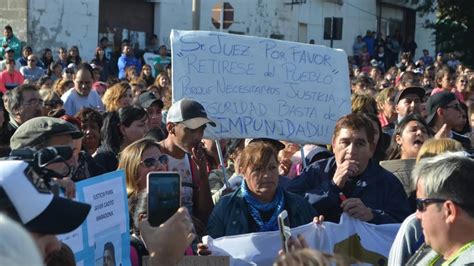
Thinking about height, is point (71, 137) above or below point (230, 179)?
above

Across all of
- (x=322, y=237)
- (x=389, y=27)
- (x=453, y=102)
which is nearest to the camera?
(x=322, y=237)

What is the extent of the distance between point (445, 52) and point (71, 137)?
101ft

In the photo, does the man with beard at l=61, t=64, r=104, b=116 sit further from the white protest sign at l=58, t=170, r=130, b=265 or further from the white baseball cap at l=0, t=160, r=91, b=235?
the white baseball cap at l=0, t=160, r=91, b=235

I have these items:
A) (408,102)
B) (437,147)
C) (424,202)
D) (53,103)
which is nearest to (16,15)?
(53,103)

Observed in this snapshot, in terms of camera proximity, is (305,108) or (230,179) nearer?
(230,179)

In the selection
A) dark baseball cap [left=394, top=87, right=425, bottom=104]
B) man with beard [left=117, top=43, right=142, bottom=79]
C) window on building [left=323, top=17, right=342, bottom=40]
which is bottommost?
man with beard [left=117, top=43, right=142, bottom=79]

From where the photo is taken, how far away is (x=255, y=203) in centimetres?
571

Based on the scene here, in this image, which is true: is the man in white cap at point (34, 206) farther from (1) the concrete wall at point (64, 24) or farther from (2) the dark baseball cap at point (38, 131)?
(1) the concrete wall at point (64, 24)

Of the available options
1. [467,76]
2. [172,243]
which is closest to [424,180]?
[172,243]

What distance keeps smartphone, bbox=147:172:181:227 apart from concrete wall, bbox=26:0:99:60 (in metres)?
20.1

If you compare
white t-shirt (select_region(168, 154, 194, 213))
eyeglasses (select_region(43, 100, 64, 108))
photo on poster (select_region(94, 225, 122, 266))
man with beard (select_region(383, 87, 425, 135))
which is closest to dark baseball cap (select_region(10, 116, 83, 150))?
photo on poster (select_region(94, 225, 122, 266))

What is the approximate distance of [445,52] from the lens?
3497 cm

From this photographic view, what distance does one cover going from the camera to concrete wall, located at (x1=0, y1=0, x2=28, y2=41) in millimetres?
23359

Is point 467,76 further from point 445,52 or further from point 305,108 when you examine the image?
point 445,52
